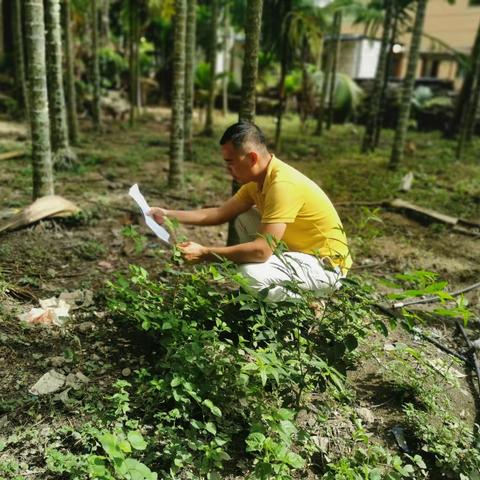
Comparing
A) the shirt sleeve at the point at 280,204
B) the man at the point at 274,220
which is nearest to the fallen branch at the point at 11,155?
the man at the point at 274,220

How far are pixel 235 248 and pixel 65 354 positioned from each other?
1.36m

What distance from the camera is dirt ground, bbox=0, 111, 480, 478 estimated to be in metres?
3.10

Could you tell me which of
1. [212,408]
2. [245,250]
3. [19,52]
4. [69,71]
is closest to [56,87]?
[69,71]

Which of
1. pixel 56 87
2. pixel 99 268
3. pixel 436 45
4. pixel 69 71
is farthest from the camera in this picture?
pixel 436 45

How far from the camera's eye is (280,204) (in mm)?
3494

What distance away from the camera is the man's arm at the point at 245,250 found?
11.4ft

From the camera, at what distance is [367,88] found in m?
21.7

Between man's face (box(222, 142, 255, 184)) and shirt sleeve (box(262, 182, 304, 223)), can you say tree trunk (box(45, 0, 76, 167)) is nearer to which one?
man's face (box(222, 142, 255, 184))

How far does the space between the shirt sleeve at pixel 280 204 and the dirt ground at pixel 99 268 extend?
0.56 meters

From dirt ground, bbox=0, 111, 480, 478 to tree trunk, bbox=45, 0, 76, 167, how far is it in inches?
14.6

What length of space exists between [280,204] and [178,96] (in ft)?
14.3

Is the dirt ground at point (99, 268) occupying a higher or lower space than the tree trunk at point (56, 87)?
lower

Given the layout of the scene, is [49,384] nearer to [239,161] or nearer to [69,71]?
[239,161]

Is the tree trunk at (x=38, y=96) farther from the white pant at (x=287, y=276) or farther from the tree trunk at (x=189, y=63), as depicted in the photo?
the tree trunk at (x=189, y=63)
